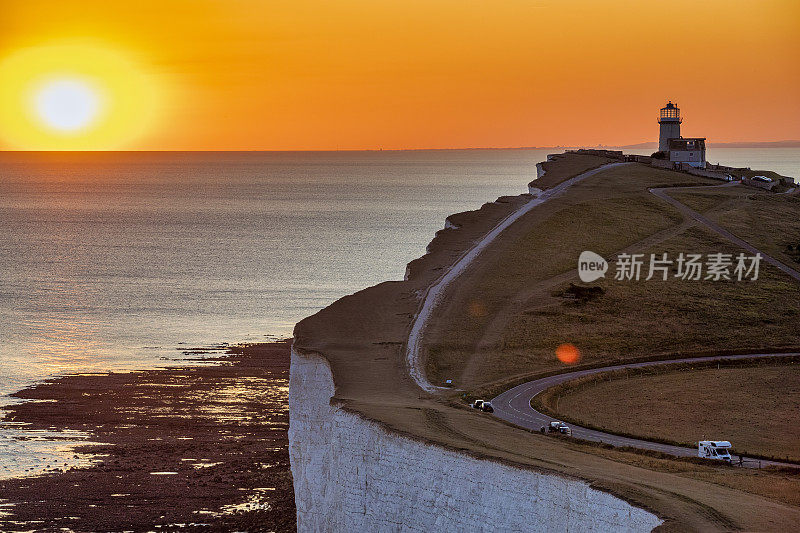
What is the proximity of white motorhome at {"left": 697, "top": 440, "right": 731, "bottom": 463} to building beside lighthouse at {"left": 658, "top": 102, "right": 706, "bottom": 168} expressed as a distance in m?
93.8

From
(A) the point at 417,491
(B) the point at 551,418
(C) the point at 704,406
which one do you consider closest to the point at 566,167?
(C) the point at 704,406

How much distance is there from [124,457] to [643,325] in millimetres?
30318

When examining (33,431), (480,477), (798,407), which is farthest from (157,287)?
(480,477)

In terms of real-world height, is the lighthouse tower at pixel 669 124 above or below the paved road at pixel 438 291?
above

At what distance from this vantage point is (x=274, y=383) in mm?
72125

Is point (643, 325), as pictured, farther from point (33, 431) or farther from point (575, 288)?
point (33, 431)

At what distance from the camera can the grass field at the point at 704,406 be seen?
157 feet

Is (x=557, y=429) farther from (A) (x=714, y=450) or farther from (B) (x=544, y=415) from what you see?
(A) (x=714, y=450)

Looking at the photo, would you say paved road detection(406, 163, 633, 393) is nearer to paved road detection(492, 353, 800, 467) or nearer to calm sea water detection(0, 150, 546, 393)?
paved road detection(492, 353, 800, 467)

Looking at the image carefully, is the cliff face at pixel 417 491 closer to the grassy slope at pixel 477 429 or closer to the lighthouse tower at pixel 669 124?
the grassy slope at pixel 477 429

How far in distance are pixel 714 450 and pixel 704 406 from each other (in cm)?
1087

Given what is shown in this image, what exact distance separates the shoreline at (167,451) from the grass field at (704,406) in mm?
14781

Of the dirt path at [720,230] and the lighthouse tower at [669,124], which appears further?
the lighthouse tower at [669,124]

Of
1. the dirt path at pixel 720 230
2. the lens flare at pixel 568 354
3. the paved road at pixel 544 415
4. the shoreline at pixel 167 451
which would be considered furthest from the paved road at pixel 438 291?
the dirt path at pixel 720 230
